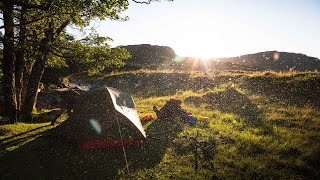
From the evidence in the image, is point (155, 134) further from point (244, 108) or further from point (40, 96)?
point (40, 96)

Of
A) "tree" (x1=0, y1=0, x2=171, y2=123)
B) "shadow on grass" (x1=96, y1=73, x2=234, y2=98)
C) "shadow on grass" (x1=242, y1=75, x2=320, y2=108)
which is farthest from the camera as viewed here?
"shadow on grass" (x1=96, y1=73, x2=234, y2=98)

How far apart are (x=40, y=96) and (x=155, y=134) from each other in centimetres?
1687

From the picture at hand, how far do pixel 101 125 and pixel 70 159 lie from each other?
6.20 ft

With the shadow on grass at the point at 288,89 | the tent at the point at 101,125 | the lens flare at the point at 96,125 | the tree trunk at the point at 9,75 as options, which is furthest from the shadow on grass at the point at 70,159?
the shadow on grass at the point at 288,89

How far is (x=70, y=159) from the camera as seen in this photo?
10305 mm

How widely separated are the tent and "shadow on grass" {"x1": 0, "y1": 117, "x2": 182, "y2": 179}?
0.35 m

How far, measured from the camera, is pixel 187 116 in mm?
15289

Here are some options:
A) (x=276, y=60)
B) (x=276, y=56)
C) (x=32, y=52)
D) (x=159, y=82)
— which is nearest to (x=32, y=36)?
(x=32, y=52)

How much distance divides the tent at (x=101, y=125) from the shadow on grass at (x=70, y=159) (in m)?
0.35

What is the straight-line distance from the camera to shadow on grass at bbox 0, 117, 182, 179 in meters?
9.16

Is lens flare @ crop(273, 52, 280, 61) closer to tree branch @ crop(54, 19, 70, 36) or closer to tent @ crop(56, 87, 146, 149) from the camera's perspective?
tree branch @ crop(54, 19, 70, 36)

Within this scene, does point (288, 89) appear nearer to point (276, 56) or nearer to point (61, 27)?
point (61, 27)

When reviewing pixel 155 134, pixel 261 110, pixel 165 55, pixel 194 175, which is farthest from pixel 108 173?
pixel 165 55

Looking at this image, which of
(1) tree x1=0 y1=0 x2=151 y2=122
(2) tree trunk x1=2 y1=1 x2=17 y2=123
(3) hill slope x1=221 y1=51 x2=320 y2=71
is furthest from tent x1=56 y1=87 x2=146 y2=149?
(3) hill slope x1=221 y1=51 x2=320 y2=71
